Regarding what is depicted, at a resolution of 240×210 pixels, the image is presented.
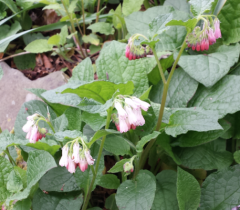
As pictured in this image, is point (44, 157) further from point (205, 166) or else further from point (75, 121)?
point (205, 166)

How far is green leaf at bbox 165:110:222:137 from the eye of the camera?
1093mm

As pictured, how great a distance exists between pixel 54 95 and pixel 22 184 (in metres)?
0.49

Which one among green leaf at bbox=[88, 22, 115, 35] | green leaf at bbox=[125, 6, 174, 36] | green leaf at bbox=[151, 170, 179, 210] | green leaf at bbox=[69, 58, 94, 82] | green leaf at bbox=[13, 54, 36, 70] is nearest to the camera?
green leaf at bbox=[151, 170, 179, 210]

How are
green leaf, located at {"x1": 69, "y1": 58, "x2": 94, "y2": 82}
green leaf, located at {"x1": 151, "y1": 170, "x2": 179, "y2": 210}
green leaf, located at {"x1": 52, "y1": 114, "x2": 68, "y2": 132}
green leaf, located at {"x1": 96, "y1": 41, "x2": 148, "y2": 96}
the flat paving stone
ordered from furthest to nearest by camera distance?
the flat paving stone < green leaf, located at {"x1": 69, "y1": 58, "x2": 94, "y2": 82} < green leaf, located at {"x1": 96, "y1": 41, "x2": 148, "y2": 96} < green leaf, located at {"x1": 52, "y1": 114, "x2": 68, "y2": 132} < green leaf, located at {"x1": 151, "y1": 170, "x2": 179, "y2": 210}

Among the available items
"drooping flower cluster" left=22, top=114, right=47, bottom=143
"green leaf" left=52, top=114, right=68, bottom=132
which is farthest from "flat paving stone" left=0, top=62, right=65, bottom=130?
"drooping flower cluster" left=22, top=114, right=47, bottom=143

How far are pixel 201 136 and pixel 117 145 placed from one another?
500 millimetres

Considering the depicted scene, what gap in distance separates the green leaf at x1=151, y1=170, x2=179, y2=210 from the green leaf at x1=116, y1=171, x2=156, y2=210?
0.15 metres

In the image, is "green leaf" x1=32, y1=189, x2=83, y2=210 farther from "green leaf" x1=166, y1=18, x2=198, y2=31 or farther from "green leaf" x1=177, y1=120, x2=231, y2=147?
"green leaf" x1=166, y1=18, x2=198, y2=31

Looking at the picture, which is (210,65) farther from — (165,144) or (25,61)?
(25,61)

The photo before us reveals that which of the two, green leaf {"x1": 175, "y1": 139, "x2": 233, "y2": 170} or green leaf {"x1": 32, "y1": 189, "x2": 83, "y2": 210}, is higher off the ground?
green leaf {"x1": 175, "y1": 139, "x2": 233, "y2": 170}

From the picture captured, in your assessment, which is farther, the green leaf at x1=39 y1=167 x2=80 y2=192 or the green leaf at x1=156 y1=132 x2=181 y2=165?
the green leaf at x1=156 y1=132 x2=181 y2=165

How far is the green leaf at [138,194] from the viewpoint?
1.09 m

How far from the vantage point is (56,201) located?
4.29 ft

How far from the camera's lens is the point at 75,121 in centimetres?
145
